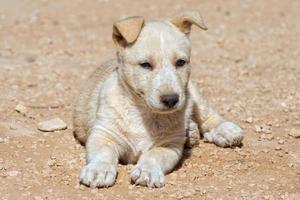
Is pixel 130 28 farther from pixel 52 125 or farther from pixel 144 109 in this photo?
pixel 52 125

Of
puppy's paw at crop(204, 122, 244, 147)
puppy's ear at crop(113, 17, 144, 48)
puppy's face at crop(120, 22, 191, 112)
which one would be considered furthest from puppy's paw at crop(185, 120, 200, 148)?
puppy's ear at crop(113, 17, 144, 48)

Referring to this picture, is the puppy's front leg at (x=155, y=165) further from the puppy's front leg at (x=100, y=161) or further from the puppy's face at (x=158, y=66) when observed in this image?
the puppy's face at (x=158, y=66)

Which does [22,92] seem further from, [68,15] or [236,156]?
[68,15]

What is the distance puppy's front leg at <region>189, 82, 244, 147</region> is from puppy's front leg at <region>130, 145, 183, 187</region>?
2.29 feet

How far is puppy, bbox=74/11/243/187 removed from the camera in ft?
18.6

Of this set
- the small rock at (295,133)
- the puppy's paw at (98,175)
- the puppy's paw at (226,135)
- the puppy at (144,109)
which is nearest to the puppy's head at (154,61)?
the puppy at (144,109)

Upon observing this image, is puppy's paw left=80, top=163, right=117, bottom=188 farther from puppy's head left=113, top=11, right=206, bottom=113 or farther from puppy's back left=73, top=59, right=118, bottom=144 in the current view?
puppy's back left=73, top=59, right=118, bottom=144

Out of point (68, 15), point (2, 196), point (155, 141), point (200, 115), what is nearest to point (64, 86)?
point (200, 115)

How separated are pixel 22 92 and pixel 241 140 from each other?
9.36ft

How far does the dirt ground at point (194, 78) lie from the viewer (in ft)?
18.7

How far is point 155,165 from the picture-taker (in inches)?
228

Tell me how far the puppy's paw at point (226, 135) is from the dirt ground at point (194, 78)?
0.08m

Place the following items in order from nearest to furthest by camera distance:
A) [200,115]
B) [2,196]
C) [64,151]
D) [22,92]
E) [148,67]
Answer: [2,196] → [148,67] → [64,151] → [200,115] → [22,92]

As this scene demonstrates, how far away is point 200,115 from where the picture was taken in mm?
7227
